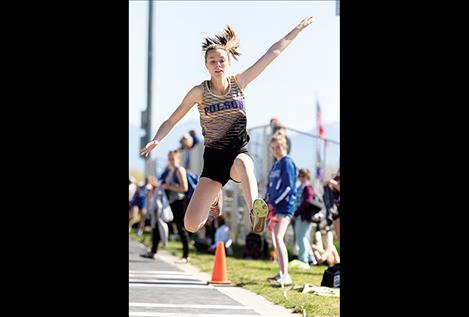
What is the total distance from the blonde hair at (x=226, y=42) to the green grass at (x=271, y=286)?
2.82 meters

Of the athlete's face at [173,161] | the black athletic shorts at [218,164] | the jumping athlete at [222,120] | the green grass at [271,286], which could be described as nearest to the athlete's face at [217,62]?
the jumping athlete at [222,120]

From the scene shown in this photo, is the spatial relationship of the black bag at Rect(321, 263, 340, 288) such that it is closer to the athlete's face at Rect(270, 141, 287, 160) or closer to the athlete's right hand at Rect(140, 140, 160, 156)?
the athlete's face at Rect(270, 141, 287, 160)

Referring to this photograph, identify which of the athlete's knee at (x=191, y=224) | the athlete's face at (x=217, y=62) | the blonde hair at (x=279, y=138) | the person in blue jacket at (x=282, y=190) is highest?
the athlete's face at (x=217, y=62)

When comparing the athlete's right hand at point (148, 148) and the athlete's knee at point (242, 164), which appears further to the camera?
the athlete's knee at point (242, 164)

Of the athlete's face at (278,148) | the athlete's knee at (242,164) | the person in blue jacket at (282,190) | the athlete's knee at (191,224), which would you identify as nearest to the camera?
the athlete's knee at (191,224)

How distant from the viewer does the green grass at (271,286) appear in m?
10.0

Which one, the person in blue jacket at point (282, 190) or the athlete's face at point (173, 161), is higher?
the athlete's face at point (173, 161)

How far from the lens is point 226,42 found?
8391 mm

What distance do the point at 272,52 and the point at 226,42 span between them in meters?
0.46

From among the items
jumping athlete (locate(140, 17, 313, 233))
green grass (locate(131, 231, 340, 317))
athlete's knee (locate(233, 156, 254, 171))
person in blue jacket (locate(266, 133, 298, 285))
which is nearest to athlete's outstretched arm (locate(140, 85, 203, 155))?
jumping athlete (locate(140, 17, 313, 233))

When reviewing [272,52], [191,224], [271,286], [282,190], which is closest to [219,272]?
[271,286]

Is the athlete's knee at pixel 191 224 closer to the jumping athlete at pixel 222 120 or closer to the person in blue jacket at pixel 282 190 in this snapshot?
the jumping athlete at pixel 222 120

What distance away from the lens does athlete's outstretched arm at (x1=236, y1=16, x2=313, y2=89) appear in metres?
8.18
